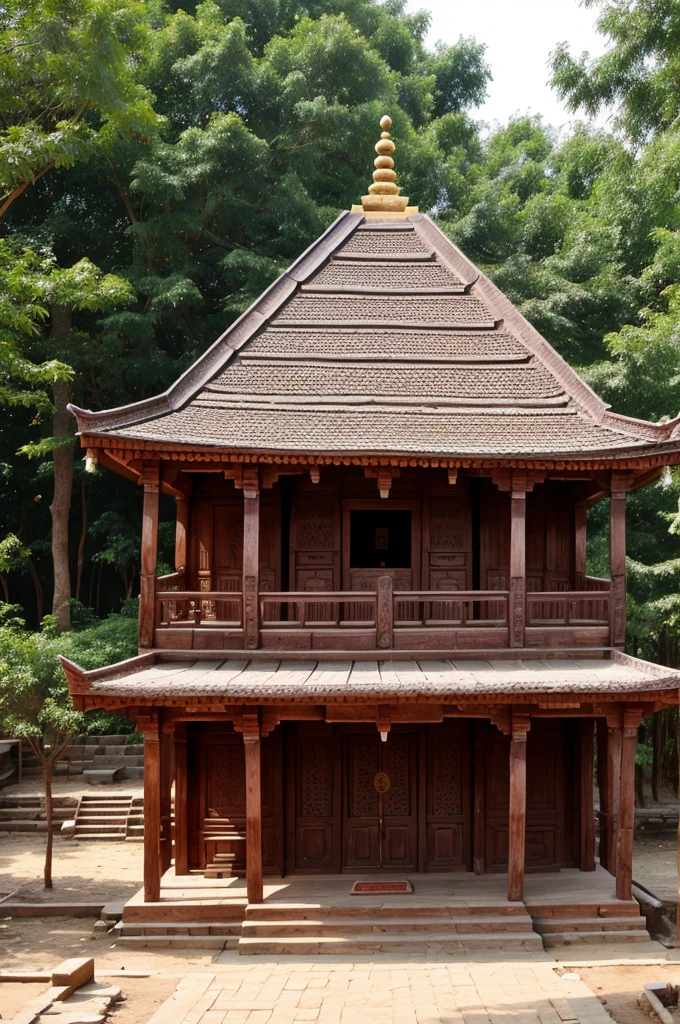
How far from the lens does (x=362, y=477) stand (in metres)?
15.2

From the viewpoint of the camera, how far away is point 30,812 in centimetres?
2291

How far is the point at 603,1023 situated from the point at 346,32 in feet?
99.9

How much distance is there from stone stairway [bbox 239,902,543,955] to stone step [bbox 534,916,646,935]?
31 cm

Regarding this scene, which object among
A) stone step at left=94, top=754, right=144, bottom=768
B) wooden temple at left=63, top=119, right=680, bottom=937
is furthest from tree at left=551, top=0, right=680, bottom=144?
stone step at left=94, top=754, right=144, bottom=768

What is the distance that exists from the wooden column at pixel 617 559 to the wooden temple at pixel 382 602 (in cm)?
4

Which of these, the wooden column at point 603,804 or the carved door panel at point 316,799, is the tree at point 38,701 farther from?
the wooden column at point 603,804

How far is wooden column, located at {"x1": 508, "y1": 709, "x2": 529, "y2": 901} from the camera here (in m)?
13.1

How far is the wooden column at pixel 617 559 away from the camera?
13.8m

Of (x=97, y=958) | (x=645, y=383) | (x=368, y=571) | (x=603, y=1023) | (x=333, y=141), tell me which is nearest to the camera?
(x=603, y=1023)

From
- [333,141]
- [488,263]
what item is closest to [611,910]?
[488,263]

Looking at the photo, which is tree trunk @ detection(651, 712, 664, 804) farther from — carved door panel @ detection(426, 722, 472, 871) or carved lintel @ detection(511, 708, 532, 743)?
carved lintel @ detection(511, 708, 532, 743)

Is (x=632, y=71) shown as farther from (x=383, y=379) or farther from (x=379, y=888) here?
(x=379, y=888)

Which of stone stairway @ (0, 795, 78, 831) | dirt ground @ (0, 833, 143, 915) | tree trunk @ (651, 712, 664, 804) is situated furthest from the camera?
tree trunk @ (651, 712, 664, 804)

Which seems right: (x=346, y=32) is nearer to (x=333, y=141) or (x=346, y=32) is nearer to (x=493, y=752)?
(x=333, y=141)
